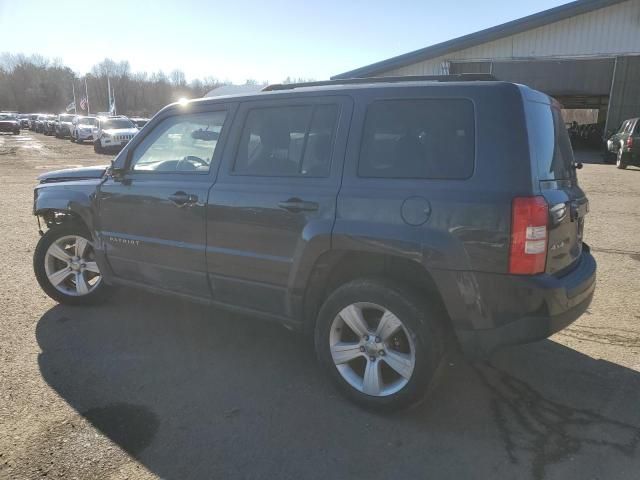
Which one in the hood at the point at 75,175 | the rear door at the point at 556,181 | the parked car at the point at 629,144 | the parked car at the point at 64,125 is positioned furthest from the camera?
the parked car at the point at 64,125

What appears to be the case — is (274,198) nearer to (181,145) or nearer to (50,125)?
(181,145)

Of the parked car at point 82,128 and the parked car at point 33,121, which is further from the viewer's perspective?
the parked car at point 33,121

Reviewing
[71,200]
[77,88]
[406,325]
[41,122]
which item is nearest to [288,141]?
[406,325]

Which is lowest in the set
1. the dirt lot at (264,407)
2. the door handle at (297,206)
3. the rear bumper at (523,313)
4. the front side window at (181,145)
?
the dirt lot at (264,407)

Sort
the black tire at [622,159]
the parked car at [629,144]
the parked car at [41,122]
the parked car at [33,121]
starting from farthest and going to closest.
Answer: the parked car at [33,121] → the parked car at [41,122] → the black tire at [622,159] → the parked car at [629,144]

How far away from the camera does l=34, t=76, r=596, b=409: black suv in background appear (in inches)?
104

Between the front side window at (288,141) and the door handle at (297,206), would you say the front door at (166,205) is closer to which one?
the front side window at (288,141)

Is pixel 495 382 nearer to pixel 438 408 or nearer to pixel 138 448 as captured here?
pixel 438 408

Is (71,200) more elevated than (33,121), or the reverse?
(33,121)

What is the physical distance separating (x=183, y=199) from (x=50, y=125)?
50633mm

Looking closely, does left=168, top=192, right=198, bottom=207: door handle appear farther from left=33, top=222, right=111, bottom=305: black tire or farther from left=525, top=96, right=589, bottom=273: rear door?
left=525, top=96, right=589, bottom=273: rear door

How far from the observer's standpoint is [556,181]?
2904 millimetres

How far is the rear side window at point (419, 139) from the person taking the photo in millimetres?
2752

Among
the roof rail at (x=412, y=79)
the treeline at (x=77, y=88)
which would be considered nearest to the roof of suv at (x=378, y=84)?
the roof rail at (x=412, y=79)
